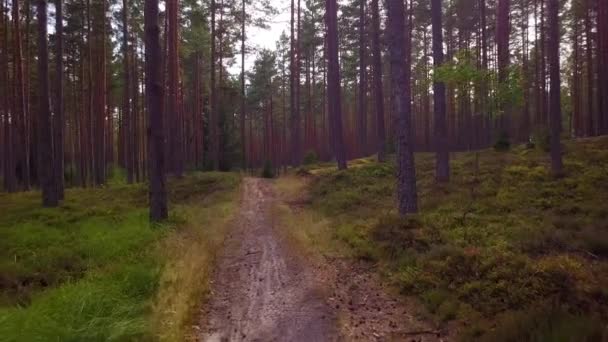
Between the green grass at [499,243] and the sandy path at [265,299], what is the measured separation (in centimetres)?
134

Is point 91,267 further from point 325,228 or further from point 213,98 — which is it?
point 213,98

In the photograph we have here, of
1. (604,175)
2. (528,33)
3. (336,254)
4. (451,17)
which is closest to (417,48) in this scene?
(451,17)

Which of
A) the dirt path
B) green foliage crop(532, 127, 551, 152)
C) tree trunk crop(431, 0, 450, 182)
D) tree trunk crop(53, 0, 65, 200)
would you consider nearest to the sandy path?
the dirt path

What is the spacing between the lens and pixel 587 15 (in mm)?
24625

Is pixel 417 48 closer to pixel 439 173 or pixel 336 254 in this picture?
pixel 439 173

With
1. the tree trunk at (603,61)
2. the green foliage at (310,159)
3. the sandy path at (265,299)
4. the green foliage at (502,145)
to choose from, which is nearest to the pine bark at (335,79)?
the green foliage at (502,145)

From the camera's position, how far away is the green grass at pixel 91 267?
4484 mm

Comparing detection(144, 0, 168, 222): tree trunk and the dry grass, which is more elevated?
detection(144, 0, 168, 222): tree trunk

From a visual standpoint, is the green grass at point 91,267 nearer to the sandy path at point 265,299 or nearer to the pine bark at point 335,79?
the sandy path at point 265,299

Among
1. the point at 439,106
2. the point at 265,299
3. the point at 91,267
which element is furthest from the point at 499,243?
the point at 439,106

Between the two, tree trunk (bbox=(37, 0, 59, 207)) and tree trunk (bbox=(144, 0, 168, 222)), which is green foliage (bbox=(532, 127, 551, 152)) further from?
tree trunk (bbox=(37, 0, 59, 207))

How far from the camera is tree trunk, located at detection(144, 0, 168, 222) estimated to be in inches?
422

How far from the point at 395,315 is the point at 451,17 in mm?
27047

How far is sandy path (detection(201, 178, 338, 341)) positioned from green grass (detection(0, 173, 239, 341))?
42 cm
